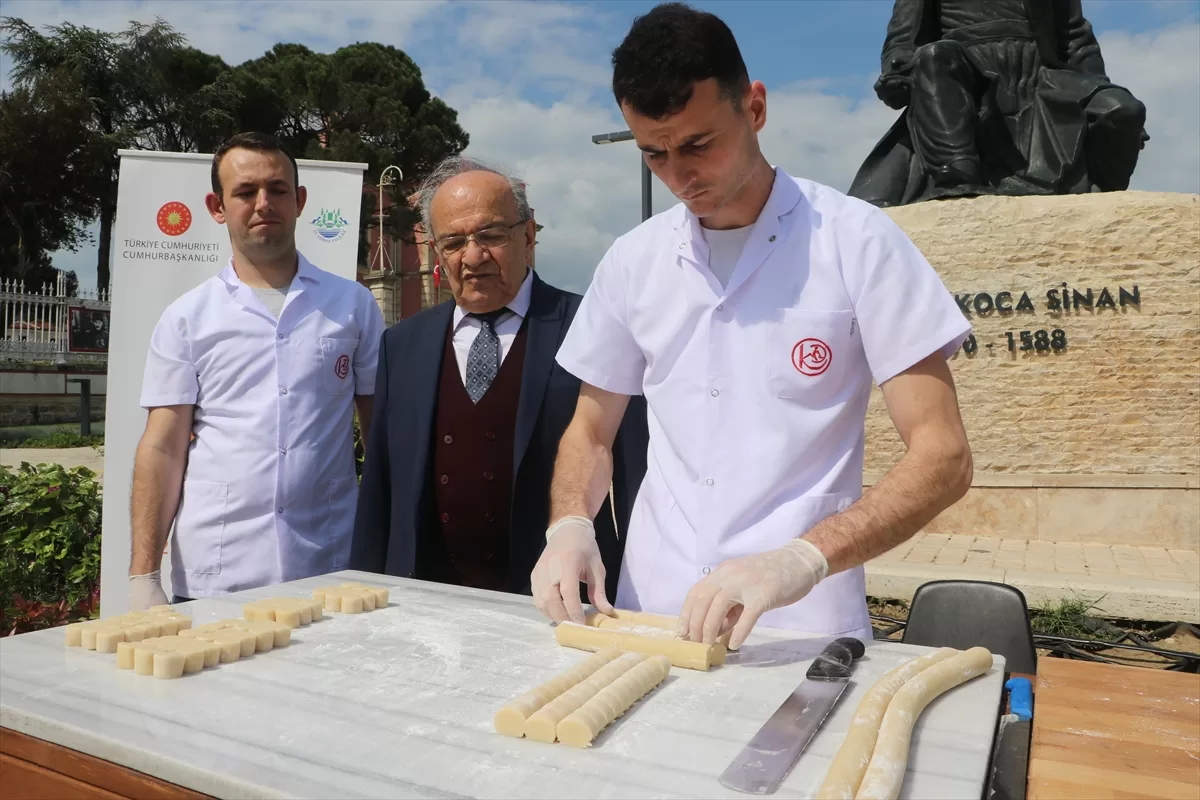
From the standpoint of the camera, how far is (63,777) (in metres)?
1.27

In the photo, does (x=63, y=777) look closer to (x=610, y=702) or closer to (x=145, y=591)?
(x=610, y=702)

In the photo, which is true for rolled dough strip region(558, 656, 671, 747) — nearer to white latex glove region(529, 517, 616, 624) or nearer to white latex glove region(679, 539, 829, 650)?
white latex glove region(679, 539, 829, 650)

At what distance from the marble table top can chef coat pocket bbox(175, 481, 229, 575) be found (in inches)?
45.9

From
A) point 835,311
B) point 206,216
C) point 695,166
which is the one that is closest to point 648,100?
point 695,166

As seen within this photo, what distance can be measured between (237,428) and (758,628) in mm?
1812

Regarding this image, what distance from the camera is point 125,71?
98.7 feet

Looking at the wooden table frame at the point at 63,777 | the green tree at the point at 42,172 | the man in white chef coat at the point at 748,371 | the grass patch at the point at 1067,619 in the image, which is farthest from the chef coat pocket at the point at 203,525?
the green tree at the point at 42,172

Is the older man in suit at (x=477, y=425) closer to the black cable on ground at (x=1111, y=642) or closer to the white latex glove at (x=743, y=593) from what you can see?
the white latex glove at (x=743, y=593)

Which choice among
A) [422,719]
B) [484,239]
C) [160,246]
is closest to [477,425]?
[484,239]

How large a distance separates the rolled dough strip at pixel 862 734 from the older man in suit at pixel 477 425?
1194 mm

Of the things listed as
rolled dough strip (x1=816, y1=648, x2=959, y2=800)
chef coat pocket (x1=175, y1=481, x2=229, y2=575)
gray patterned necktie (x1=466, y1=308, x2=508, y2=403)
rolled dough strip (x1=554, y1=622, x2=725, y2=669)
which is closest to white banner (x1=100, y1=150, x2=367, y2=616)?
chef coat pocket (x1=175, y1=481, x2=229, y2=575)

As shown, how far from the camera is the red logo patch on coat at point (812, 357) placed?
190 centimetres

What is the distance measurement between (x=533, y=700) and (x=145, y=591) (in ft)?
6.57

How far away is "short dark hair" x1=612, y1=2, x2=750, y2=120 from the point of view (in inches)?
69.2
